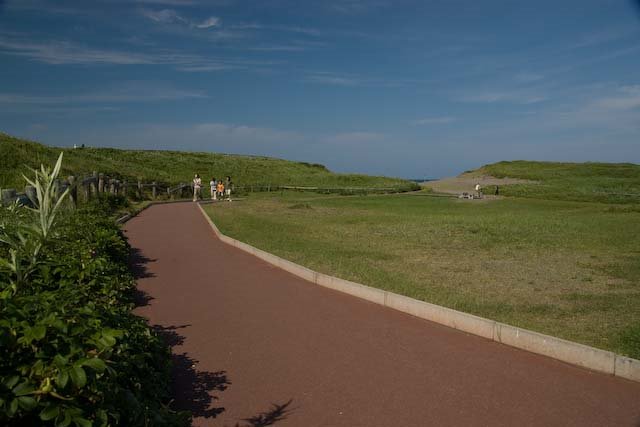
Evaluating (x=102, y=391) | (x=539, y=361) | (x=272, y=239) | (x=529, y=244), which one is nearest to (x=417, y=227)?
(x=529, y=244)

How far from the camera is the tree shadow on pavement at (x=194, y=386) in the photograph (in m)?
4.23

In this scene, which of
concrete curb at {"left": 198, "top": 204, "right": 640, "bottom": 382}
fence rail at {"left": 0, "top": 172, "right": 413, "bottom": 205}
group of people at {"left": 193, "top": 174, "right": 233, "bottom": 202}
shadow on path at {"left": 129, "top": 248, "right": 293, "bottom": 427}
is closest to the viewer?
shadow on path at {"left": 129, "top": 248, "right": 293, "bottom": 427}

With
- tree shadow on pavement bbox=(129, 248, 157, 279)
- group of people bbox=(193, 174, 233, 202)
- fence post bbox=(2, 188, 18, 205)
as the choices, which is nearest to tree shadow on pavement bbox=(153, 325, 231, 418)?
tree shadow on pavement bbox=(129, 248, 157, 279)

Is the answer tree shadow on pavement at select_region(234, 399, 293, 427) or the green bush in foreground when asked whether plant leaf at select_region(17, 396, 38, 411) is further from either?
tree shadow on pavement at select_region(234, 399, 293, 427)

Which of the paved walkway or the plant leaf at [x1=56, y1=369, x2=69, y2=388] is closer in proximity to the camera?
the plant leaf at [x1=56, y1=369, x2=69, y2=388]

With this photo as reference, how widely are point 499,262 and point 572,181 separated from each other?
144 feet

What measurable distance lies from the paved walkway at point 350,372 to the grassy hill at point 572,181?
3113 centimetres

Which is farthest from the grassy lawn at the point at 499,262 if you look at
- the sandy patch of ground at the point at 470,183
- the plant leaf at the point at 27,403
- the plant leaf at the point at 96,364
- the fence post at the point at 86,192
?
the sandy patch of ground at the point at 470,183

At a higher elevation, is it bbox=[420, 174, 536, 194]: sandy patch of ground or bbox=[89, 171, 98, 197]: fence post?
bbox=[420, 174, 536, 194]: sandy patch of ground

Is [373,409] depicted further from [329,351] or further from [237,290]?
[237,290]

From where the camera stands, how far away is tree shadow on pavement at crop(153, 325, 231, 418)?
13.9ft

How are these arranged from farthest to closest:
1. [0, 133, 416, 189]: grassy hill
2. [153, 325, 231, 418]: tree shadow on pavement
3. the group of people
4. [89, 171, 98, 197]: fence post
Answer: [0, 133, 416, 189]: grassy hill
the group of people
[89, 171, 98, 197]: fence post
[153, 325, 231, 418]: tree shadow on pavement

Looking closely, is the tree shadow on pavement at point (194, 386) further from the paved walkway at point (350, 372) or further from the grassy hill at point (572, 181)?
the grassy hill at point (572, 181)

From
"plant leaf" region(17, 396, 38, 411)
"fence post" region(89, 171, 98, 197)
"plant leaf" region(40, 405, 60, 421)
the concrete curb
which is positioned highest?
"fence post" region(89, 171, 98, 197)
